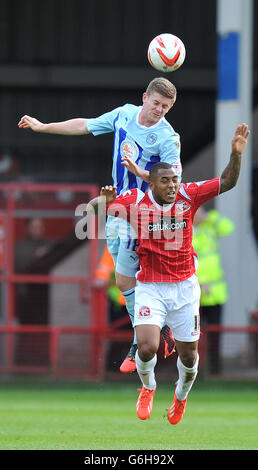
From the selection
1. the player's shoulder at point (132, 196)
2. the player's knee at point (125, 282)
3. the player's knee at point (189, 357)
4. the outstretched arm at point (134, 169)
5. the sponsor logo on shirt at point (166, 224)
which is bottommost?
the player's knee at point (189, 357)

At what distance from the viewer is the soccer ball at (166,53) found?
359 inches

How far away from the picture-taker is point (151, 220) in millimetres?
9227

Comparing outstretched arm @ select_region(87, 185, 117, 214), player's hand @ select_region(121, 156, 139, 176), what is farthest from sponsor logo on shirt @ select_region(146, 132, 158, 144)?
outstretched arm @ select_region(87, 185, 117, 214)

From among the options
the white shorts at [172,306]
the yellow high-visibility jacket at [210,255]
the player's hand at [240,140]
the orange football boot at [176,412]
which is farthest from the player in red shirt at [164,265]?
the yellow high-visibility jacket at [210,255]

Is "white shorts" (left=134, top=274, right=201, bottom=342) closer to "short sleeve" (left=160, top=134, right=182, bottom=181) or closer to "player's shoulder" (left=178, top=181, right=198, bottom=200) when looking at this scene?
"player's shoulder" (left=178, top=181, right=198, bottom=200)

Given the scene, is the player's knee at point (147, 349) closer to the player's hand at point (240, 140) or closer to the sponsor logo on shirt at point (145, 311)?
the sponsor logo on shirt at point (145, 311)

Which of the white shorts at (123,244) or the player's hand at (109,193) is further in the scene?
the white shorts at (123,244)

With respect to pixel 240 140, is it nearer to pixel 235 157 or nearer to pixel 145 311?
pixel 235 157

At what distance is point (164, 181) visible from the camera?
8.91 metres

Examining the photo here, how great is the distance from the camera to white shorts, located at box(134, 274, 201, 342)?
9.10 metres

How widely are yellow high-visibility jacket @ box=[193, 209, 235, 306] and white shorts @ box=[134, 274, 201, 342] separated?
538 cm

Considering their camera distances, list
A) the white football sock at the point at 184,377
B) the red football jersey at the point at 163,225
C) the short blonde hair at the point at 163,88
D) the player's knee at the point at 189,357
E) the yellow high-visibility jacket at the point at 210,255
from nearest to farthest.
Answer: the short blonde hair at the point at 163,88, the red football jersey at the point at 163,225, the player's knee at the point at 189,357, the white football sock at the point at 184,377, the yellow high-visibility jacket at the point at 210,255

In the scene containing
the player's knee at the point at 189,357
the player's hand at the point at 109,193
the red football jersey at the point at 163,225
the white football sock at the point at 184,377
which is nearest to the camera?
the player's hand at the point at 109,193

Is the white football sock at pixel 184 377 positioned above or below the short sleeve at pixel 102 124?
below
